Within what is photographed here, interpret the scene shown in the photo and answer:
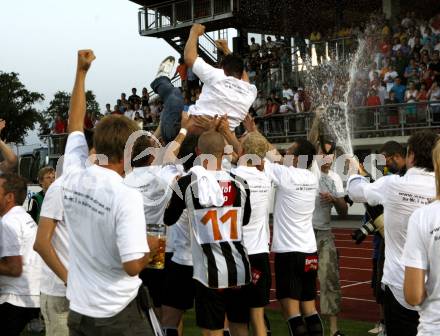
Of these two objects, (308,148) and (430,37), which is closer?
(308,148)

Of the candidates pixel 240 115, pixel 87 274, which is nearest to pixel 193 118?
pixel 240 115

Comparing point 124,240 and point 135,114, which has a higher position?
point 135,114

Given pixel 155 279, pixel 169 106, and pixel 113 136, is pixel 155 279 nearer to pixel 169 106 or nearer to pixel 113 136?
pixel 169 106

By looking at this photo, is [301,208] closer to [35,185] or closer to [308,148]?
[308,148]

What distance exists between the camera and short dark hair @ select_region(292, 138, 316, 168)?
7.33 m

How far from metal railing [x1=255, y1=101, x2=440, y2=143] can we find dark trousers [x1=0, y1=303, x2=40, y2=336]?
14372 millimetres

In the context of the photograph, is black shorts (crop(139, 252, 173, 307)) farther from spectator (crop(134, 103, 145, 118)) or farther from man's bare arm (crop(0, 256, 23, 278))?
spectator (crop(134, 103, 145, 118))

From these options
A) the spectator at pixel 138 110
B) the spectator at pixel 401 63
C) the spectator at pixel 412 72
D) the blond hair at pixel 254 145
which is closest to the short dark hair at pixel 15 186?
the blond hair at pixel 254 145

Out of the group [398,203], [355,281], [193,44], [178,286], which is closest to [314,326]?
[178,286]

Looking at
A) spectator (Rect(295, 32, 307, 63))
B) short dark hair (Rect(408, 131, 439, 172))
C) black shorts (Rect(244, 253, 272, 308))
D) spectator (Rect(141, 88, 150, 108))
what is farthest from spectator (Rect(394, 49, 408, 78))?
short dark hair (Rect(408, 131, 439, 172))

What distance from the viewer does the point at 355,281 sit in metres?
12.5

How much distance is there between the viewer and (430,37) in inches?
874

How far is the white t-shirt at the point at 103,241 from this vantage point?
3670 mm

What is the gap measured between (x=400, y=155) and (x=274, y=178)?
1.22 meters
